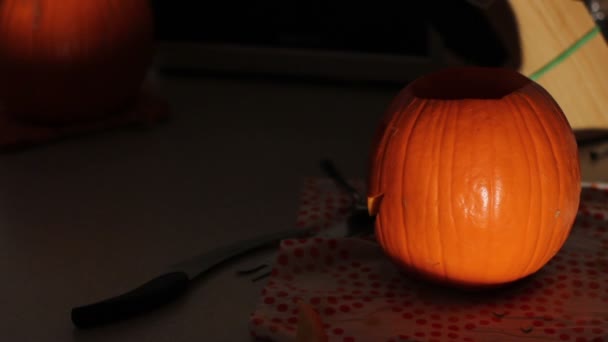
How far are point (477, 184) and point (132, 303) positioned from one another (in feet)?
1.01

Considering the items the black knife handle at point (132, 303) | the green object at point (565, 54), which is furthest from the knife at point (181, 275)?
the green object at point (565, 54)

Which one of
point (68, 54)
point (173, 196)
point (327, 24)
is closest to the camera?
point (173, 196)

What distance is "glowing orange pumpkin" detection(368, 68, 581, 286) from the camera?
0.61 meters

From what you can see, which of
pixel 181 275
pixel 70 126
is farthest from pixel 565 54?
pixel 70 126

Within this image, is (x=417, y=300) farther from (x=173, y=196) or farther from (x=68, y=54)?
(x=68, y=54)

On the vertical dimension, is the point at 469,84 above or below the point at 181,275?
above

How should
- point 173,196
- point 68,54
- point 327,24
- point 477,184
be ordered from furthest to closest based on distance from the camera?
1. point 327,24
2. point 68,54
3. point 173,196
4. point 477,184

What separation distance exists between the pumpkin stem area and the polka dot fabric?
0.17 metres

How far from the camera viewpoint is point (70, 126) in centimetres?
107

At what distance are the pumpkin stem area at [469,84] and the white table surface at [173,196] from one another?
0.23 meters

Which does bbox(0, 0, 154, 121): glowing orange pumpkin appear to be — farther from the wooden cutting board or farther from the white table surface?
the wooden cutting board

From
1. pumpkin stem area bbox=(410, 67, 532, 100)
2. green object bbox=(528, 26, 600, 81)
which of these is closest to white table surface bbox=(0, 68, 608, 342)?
green object bbox=(528, 26, 600, 81)

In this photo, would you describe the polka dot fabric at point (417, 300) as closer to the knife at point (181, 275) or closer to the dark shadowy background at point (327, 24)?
the knife at point (181, 275)

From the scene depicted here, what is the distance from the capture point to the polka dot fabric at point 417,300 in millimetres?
594
